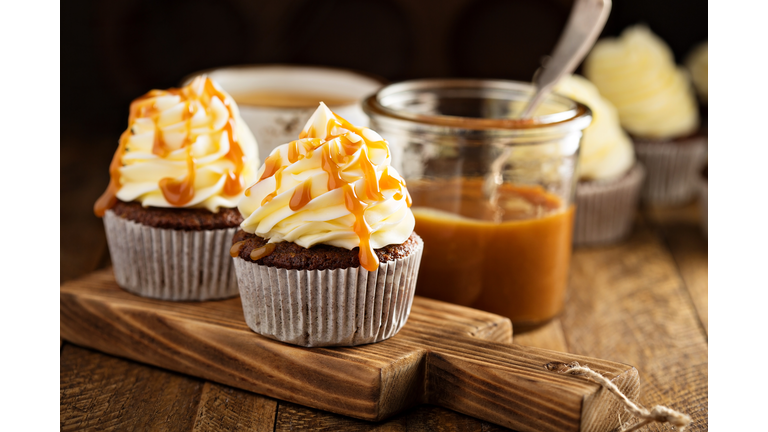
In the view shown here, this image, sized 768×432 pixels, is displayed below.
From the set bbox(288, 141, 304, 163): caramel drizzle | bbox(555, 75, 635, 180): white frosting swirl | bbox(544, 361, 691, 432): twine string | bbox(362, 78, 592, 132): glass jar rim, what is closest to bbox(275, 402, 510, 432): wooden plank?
bbox(544, 361, 691, 432): twine string

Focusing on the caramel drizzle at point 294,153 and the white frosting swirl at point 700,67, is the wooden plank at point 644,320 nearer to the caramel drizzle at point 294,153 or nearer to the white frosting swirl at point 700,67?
the caramel drizzle at point 294,153

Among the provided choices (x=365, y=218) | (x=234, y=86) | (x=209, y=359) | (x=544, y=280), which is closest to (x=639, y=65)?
(x=544, y=280)

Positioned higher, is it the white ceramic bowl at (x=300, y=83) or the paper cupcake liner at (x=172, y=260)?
the white ceramic bowl at (x=300, y=83)

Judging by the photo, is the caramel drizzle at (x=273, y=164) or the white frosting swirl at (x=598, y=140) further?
the white frosting swirl at (x=598, y=140)

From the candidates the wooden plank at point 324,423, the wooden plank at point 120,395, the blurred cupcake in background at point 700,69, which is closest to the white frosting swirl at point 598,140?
the blurred cupcake in background at point 700,69

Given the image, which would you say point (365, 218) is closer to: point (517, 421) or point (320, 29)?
point (517, 421)

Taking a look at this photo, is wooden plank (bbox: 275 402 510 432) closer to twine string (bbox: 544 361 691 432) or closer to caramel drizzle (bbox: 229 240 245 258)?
twine string (bbox: 544 361 691 432)

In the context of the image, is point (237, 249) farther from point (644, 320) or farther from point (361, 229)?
point (644, 320)
